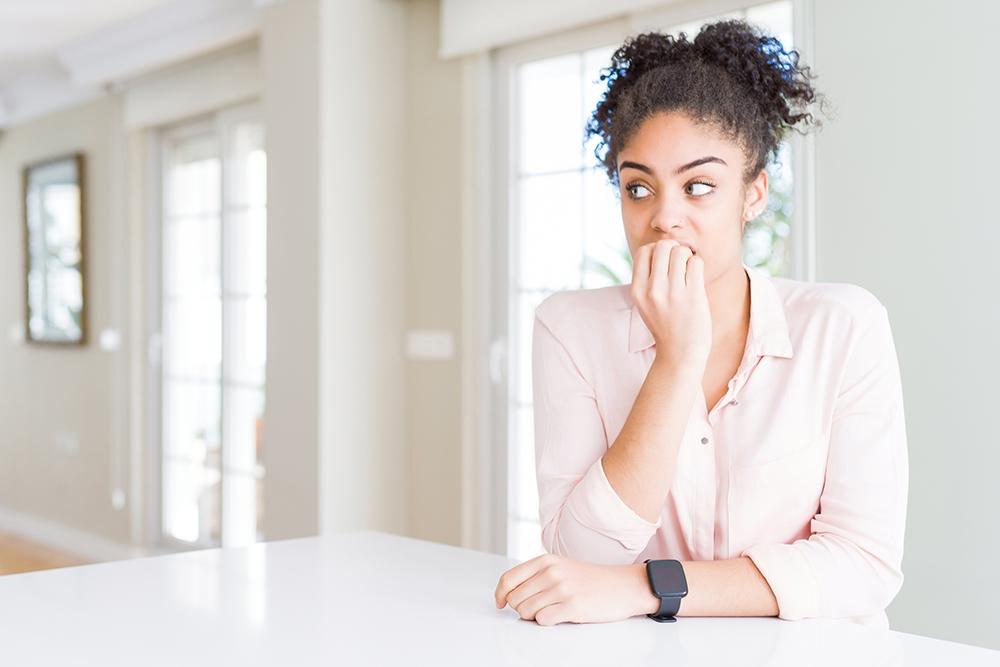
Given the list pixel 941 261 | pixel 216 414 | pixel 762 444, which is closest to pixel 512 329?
pixel 941 261

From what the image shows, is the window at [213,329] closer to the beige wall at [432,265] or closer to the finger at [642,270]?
the beige wall at [432,265]

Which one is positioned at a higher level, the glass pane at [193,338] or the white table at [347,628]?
the glass pane at [193,338]

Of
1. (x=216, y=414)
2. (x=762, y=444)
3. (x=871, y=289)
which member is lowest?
(x=216, y=414)

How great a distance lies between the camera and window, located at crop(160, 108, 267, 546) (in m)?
4.46

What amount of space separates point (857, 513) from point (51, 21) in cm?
452

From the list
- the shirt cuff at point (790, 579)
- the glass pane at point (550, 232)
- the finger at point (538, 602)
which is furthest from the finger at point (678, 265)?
the glass pane at point (550, 232)

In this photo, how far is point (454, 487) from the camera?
3.57m

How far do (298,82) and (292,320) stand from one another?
88cm

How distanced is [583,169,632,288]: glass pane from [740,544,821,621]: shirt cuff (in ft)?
6.64

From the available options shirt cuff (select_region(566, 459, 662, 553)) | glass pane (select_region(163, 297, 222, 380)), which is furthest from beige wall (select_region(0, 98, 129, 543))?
shirt cuff (select_region(566, 459, 662, 553))

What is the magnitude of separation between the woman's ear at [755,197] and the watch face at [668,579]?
0.56 metres

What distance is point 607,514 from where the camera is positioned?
3.97 feet

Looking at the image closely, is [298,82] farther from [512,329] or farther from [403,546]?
[403,546]

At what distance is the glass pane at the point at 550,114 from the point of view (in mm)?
3293
